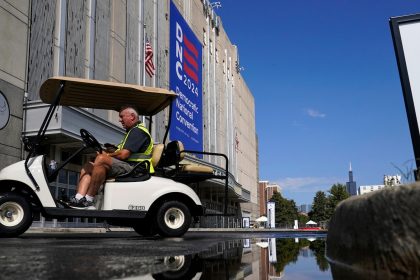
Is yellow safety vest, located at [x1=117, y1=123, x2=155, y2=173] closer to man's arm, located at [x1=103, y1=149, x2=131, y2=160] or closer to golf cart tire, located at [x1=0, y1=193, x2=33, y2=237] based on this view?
man's arm, located at [x1=103, y1=149, x2=131, y2=160]

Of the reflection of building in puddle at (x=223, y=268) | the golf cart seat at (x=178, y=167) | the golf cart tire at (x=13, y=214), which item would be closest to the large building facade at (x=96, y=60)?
the golf cart tire at (x=13, y=214)

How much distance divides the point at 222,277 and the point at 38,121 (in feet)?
51.1

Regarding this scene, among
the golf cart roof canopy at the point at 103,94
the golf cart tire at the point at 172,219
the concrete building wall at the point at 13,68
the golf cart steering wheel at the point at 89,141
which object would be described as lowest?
the golf cart tire at the point at 172,219

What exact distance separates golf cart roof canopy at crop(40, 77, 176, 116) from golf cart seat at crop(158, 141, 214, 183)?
34.1 inches

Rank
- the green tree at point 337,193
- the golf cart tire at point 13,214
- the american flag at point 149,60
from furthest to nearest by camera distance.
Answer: the green tree at point 337,193 < the american flag at point 149,60 < the golf cart tire at point 13,214

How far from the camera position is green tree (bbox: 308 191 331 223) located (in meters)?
96.6

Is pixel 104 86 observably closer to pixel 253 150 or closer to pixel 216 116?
pixel 216 116

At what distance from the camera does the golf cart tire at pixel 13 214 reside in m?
5.90

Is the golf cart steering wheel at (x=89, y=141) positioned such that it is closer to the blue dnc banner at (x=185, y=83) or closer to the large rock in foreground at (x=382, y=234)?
the large rock in foreground at (x=382, y=234)

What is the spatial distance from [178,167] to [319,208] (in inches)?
3793

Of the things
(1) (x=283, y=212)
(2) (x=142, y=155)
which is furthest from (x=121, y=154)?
(1) (x=283, y=212)

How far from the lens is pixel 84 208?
6.08m

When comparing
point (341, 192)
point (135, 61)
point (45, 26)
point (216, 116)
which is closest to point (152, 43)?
point (135, 61)

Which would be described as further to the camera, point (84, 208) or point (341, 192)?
point (341, 192)
